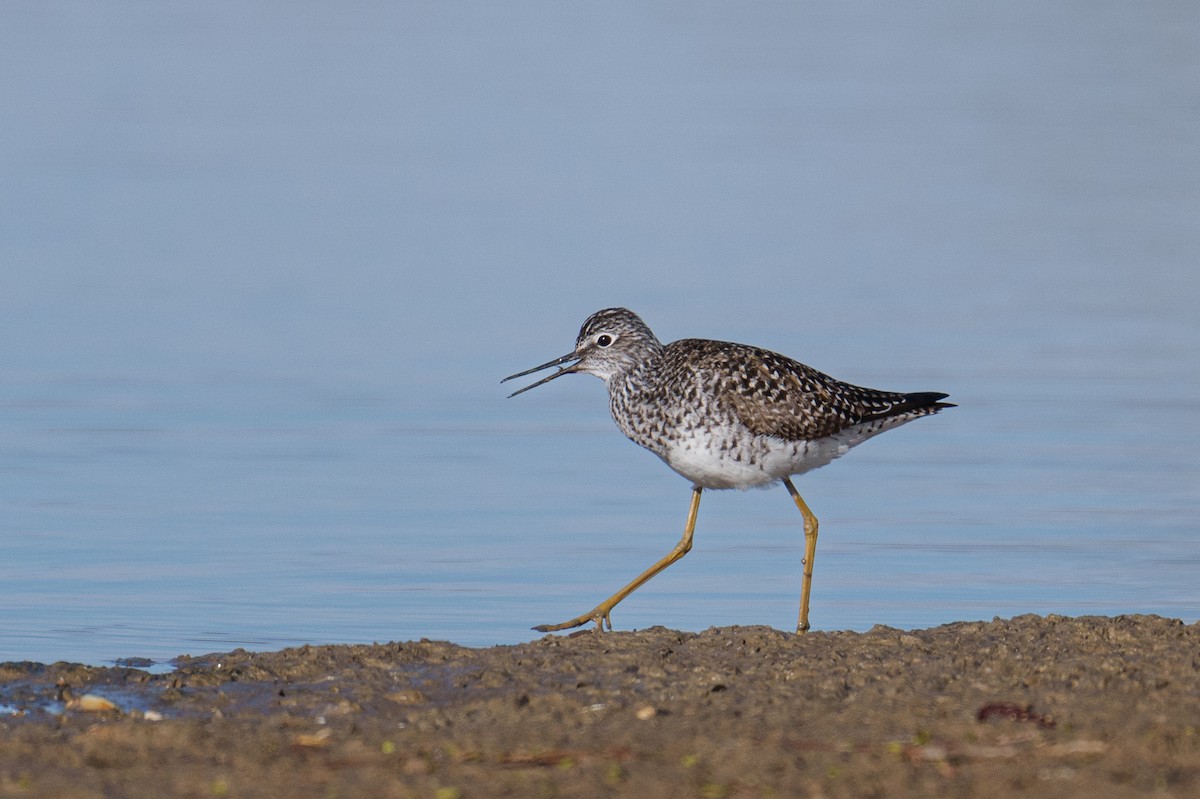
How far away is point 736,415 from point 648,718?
134 inches

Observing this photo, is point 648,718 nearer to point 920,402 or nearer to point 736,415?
point 736,415

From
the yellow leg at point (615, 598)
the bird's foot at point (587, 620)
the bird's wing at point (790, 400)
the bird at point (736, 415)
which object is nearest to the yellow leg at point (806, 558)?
the bird at point (736, 415)

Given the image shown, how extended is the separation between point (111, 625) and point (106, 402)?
5.56 m

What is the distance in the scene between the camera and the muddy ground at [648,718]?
6238 millimetres

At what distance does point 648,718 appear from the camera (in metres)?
7.27

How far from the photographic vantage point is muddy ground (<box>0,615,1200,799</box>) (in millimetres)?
6238

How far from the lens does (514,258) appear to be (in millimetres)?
20516

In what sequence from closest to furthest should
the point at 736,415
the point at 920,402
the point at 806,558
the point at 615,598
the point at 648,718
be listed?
1. the point at 648,718
2. the point at 736,415
3. the point at 615,598
4. the point at 806,558
5. the point at 920,402

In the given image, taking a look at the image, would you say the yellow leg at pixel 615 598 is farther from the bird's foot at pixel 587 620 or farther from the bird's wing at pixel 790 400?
the bird's wing at pixel 790 400

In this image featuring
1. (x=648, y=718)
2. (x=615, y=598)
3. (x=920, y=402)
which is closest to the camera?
(x=648, y=718)

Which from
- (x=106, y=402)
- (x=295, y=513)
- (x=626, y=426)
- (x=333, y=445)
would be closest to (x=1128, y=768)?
(x=626, y=426)

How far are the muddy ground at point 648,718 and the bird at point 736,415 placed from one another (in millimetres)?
1230

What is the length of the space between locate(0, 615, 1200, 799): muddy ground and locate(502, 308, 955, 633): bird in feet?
4.04

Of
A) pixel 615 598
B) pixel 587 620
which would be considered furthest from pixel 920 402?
pixel 587 620
